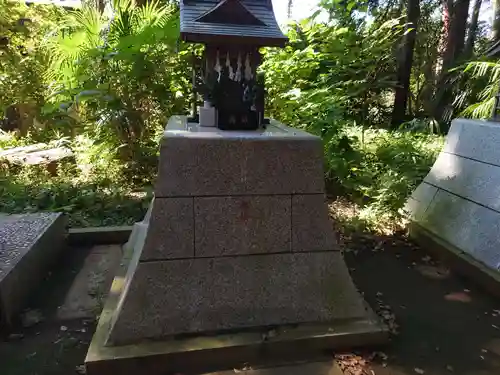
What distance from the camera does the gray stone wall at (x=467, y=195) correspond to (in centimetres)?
338

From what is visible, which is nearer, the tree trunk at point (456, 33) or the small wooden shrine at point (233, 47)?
the small wooden shrine at point (233, 47)

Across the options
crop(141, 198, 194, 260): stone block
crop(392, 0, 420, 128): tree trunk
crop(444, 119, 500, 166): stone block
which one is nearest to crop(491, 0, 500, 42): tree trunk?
crop(392, 0, 420, 128): tree trunk

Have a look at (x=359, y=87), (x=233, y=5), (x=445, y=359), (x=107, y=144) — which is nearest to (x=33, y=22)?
(x=107, y=144)

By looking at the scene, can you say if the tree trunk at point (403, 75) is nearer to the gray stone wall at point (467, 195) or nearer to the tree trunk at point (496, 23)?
the tree trunk at point (496, 23)

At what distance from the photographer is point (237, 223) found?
2391 mm

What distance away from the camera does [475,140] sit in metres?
3.88

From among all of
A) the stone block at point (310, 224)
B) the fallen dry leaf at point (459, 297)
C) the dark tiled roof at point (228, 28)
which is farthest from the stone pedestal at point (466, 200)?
the dark tiled roof at point (228, 28)

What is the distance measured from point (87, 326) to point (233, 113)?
6.22 feet

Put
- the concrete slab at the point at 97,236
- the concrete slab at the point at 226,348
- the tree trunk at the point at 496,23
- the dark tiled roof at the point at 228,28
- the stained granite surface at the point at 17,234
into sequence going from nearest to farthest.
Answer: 1. the concrete slab at the point at 226,348
2. the dark tiled roof at the point at 228,28
3. the stained granite surface at the point at 17,234
4. the concrete slab at the point at 97,236
5. the tree trunk at the point at 496,23

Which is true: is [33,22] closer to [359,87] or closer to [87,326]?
[359,87]

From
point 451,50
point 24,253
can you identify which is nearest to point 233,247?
point 24,253

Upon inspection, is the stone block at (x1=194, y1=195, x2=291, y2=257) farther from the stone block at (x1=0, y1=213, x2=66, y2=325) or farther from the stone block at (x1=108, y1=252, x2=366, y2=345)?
the stone block at (x1=0, y1=213, x2=66, y2=325)

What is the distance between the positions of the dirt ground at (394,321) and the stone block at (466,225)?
28 centimetres

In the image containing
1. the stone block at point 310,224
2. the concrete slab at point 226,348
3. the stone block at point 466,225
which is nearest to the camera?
the concrete slab at point 226,348
